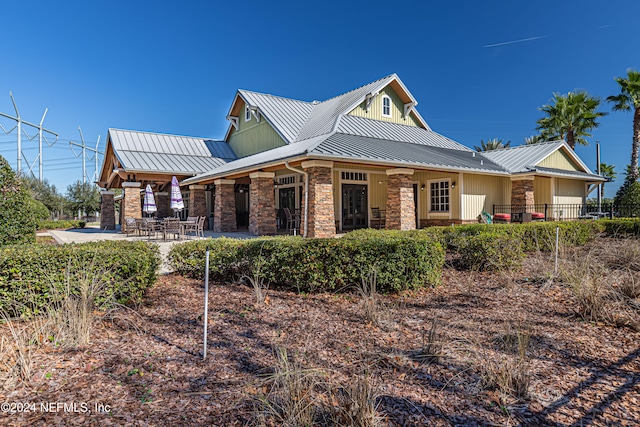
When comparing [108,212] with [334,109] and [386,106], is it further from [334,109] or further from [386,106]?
[386,106]

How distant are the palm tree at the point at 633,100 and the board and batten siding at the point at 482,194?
1055 centimetres

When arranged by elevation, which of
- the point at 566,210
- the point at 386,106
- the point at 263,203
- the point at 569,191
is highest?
the point at 386,106

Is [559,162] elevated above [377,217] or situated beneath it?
elevated above

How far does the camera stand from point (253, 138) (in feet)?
68.7

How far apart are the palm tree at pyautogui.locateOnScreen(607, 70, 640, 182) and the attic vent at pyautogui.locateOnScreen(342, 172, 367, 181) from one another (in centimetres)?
1754

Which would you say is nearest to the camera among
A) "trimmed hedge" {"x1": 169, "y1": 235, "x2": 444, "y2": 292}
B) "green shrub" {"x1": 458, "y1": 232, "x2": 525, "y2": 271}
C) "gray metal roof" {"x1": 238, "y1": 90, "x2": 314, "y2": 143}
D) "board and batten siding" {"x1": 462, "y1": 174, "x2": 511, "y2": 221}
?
"trimmed hedge" {"x1": 169, "y1": 235, "x2": 444, "y2": 292}

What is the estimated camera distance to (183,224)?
14312 millimetres

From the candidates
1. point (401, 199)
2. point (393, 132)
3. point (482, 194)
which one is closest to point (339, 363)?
point (401, 199)

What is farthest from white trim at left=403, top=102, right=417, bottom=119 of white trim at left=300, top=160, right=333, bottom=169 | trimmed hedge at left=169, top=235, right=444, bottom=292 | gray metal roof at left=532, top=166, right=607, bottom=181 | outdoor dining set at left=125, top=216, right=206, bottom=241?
trimmed hedge at left=169, top=235, right=444, bottom=292

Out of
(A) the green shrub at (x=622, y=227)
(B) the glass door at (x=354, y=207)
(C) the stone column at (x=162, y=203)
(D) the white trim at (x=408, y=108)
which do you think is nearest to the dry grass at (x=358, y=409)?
(A) the green shrub at (x=622, y=227)

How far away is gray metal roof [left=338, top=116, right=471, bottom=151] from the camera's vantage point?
16.5 meters

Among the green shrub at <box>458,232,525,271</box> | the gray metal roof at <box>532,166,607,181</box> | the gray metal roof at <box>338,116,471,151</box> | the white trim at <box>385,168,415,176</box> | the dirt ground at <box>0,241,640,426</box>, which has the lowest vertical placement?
the dirt ground at <box>0,241,640,426</box>

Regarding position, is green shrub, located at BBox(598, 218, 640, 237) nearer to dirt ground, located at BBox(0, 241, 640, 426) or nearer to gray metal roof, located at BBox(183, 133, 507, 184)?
gray metal roof, located at BBox(183, 133, 507, 184)

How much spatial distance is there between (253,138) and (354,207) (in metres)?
7.44
